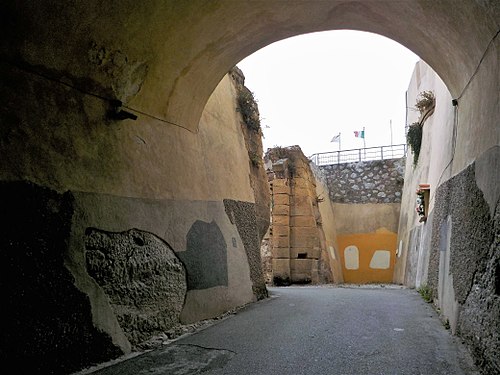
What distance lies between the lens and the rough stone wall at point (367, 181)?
57.7 ft

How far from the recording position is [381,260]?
16.5m

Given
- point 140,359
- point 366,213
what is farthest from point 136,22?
point 366,213

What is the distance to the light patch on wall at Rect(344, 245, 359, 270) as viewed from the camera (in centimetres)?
1709

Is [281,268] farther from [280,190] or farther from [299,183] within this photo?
[299,183]

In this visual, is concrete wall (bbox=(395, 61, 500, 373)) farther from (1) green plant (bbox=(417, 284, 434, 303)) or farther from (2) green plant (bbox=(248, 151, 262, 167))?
(2) green plant (bbox=(248, 151, 262, 167))

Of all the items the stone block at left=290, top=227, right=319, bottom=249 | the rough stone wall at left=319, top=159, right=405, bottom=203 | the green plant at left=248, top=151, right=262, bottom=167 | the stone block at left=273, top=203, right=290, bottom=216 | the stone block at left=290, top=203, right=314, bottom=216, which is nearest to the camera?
the green plant at left=248, top=151, right=262, bottom=167

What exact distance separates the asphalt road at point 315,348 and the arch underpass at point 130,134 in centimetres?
32

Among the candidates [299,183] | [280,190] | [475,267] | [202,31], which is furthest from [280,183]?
[475,267]

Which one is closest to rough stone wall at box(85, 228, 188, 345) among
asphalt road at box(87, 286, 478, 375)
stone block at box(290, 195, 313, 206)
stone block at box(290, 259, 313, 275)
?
asphalt road at box(87, 286, 478, 375)

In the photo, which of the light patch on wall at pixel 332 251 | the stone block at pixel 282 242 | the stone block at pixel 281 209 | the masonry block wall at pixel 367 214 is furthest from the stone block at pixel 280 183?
the masonry block wall at pixel 367 214

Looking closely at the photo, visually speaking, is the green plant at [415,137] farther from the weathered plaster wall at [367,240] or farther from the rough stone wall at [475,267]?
the rough stone wall at [475,267]

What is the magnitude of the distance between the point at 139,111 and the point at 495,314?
11.6ft

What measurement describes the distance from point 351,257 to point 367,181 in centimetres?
340

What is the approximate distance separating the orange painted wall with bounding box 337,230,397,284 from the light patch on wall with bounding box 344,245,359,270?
0.38 ft
